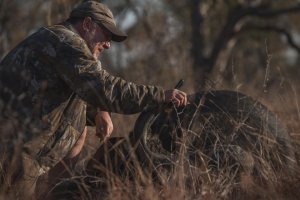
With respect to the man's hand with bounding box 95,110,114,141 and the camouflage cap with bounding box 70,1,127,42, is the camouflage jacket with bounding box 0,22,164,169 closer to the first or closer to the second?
the camouflage cap with bounding box 70,1,127,42

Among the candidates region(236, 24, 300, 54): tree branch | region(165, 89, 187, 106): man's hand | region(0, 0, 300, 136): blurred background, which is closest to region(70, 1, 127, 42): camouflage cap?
region(165, 89, 187, 106): man's hand

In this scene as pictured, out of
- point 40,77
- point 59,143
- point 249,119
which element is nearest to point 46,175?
point 59,143

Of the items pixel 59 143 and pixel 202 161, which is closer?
pixel 202 161

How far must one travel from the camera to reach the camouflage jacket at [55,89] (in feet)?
17.9

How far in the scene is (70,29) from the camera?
577 centimetres

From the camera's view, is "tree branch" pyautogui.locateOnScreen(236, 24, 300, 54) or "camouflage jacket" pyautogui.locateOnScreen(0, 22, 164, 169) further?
"tree branch" pyautogui.locateOnScreen(236, 24, 300, 54)

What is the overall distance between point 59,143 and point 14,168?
385 millimetres

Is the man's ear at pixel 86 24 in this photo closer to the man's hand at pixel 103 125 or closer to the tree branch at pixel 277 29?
the man's hand at pixel 103 125

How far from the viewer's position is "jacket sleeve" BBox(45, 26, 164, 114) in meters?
5.43

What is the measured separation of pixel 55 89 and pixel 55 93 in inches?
1.2

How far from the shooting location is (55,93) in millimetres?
5703

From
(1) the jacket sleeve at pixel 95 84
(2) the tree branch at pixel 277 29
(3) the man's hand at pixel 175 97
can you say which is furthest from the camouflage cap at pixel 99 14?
(2) the tree branch at pixel 277 29

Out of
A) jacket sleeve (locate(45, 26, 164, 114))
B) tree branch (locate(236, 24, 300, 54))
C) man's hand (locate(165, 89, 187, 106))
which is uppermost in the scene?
jacket sleeve (locate(45, 26, 164, 114))

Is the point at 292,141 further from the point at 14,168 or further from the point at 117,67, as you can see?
the point at 117,67
